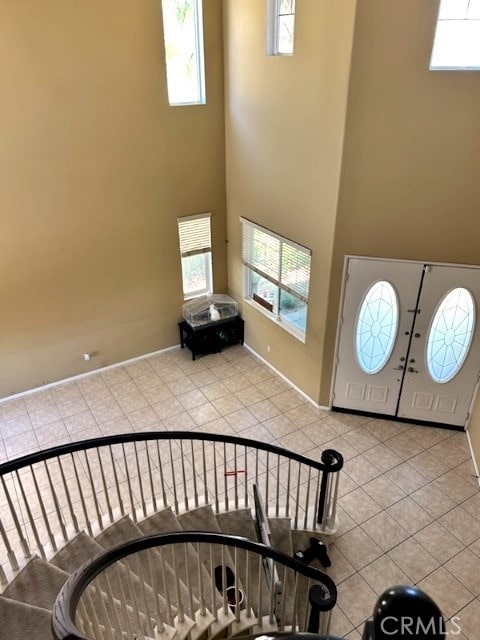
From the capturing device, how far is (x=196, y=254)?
24.5 feet

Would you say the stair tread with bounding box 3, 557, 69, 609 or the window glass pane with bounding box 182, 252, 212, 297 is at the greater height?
the window glass pane with bounding box 182, 252, 212, 297

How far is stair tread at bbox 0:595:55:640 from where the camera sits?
272 cm

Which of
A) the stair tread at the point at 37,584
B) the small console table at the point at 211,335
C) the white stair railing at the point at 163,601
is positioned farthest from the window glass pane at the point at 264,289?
the stair tread at the point at 37,584

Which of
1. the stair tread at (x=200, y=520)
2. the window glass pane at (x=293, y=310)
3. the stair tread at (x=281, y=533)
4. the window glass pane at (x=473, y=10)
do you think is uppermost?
the window glass pane at (x=473, y=10)

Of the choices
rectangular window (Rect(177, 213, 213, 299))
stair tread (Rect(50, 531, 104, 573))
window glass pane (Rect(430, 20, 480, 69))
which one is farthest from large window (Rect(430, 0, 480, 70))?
stair tread (Rect(50, 531, 104, 573))

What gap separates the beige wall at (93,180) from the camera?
5445 millimetres

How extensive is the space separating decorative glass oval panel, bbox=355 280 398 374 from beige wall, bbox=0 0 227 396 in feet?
9.46

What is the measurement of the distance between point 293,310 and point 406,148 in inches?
104

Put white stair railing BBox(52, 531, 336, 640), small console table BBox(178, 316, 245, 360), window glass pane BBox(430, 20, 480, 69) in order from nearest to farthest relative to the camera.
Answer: white stair railing BBox(52, 531, 336, 640) < window glass pane BBox(430, 20, 480, 69) < small console table BBox(178, 316, 245, 360)

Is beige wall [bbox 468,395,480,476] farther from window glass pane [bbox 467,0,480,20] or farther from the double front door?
window glass pane [bbox 467,0,480,20]

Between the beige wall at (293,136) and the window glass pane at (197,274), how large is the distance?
69 centimetres

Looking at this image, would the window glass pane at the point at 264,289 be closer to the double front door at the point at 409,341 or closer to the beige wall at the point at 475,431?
the double front door at the point at 409,341

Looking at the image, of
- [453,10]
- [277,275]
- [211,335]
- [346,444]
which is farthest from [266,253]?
[453,10]

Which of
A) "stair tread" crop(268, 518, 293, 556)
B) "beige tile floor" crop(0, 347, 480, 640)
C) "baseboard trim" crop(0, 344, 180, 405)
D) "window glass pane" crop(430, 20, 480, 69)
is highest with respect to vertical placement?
"window glass pane" crop(430, 20, 480, 69)
